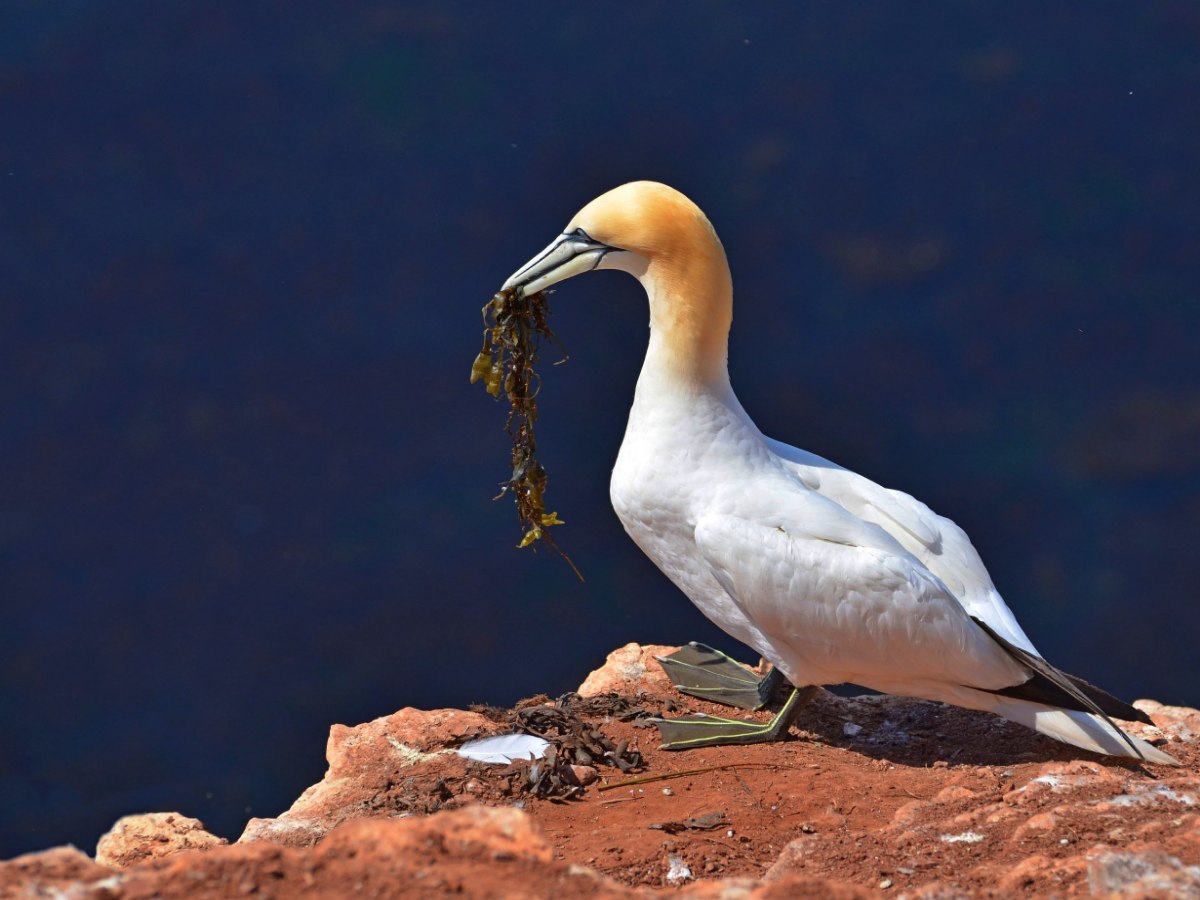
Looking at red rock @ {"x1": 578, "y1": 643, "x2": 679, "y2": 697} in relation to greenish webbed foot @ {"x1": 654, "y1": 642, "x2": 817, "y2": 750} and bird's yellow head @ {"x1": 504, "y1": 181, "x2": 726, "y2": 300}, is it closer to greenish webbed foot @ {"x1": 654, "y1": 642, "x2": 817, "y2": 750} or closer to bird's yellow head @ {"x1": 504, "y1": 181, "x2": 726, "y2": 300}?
greenish webbed foot @ {"x1": 654, "y1": 642, "x2": 817, "y2": 750}

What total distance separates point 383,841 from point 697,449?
8.51ft

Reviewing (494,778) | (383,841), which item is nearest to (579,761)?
(494,778)

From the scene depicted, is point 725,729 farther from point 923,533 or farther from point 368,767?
point 368,767

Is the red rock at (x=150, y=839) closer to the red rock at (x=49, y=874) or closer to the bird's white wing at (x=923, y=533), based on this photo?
the red rock at (x=49, y=874)

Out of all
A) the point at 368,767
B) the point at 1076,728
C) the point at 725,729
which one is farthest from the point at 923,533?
the point at 368,767

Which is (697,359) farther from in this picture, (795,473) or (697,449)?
(795,473)

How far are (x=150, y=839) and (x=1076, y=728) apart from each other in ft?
10.3

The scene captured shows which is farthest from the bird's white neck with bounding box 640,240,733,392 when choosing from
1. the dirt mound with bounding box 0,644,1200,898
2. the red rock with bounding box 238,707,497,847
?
the red rock with bounding box 238,707,497,847

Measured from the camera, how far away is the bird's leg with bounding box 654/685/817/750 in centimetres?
515

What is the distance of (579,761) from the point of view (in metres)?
4.93

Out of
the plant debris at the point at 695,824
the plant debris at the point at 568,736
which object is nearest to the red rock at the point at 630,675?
the plant debris at the point at 568,736

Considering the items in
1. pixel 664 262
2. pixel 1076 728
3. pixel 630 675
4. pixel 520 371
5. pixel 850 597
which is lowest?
pixel 1076 728

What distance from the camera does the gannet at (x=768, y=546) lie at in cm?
479

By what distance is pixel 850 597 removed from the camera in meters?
4.79
